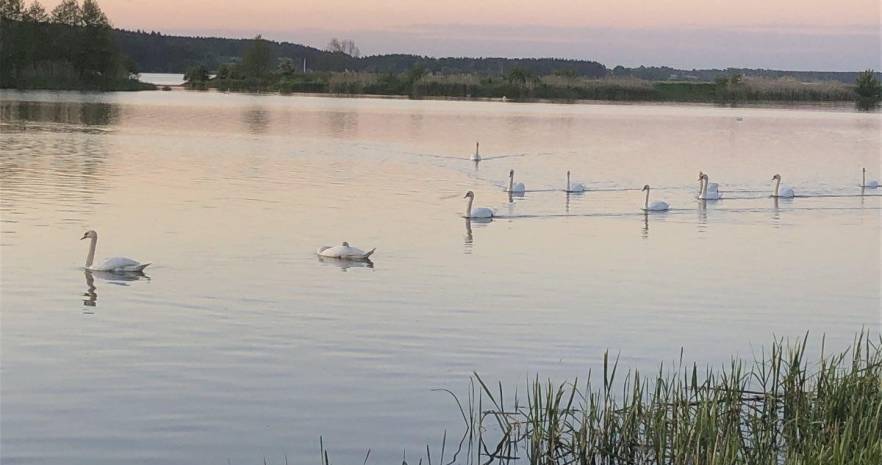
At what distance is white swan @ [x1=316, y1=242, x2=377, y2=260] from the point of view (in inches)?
583

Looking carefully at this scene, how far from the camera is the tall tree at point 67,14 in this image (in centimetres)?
8381

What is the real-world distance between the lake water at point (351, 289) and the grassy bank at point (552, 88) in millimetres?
52395

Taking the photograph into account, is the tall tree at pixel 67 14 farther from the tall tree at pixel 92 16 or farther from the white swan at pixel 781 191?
the white swan at pixel 781 191

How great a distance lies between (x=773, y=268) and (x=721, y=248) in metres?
1.83

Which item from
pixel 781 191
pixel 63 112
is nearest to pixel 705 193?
pixel 781 191

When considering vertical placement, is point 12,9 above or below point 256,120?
above

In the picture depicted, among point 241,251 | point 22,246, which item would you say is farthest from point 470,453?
point 22,246

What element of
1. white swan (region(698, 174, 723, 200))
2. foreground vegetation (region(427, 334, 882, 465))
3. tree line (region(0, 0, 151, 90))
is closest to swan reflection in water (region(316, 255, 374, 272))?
foreground vegetation (region(427, 334, 882, 465))

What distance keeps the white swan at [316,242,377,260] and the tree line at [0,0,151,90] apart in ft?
214

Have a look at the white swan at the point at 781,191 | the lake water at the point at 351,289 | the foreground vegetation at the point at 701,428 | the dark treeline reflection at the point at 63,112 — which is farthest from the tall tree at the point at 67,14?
the foreground vegetation at the point at 701,428

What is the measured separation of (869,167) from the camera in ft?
112

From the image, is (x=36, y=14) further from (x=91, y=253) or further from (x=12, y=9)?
(x=91, y=253)

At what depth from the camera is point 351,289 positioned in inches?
520

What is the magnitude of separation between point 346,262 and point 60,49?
70926 millimetres
